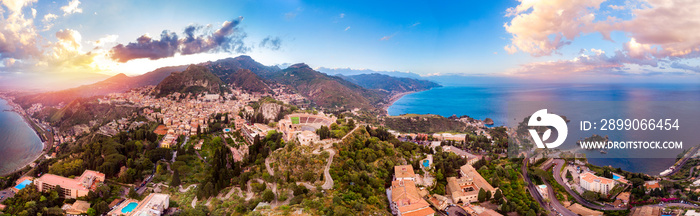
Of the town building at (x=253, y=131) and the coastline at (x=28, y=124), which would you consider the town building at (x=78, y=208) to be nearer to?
the town building at (x=253, y=131)

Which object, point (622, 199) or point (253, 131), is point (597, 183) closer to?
point (622, 199)

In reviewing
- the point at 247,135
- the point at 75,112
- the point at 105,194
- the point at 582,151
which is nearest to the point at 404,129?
the point at 582,151

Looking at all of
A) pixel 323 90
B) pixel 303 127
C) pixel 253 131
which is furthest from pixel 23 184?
pixel 323 90

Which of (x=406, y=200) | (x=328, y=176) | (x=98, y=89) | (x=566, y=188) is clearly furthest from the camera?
(x=98, y=89)

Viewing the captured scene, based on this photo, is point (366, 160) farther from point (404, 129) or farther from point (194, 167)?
point (404, 129)

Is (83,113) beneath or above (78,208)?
above

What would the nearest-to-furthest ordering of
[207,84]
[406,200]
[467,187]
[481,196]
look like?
[406,200]
[481,196]
[467,187]
[207,84]

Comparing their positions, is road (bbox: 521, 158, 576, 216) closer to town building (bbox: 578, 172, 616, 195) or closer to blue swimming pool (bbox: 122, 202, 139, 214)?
town building (bbox: 578, 172, 616, 195)
